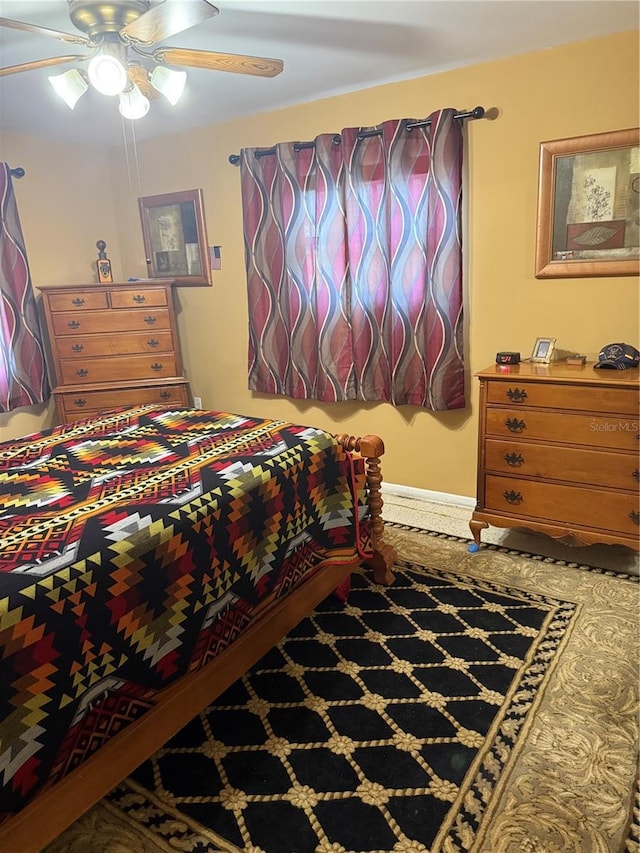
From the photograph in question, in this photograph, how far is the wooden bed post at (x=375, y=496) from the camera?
2.35 m

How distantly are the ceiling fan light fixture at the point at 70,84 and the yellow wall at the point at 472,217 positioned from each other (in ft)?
5.24

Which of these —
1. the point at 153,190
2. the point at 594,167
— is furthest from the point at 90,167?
the point at 594,167

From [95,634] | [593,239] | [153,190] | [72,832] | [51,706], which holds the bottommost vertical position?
[72,832]

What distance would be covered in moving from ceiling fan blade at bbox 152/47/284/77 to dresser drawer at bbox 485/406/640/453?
67.2 inches

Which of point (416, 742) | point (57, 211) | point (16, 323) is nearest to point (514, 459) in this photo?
point (416, 742)

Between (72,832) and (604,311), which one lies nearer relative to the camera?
(72,832)

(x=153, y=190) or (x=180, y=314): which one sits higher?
(x=153, y=190)

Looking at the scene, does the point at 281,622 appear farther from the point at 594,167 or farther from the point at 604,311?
the point at 594,167

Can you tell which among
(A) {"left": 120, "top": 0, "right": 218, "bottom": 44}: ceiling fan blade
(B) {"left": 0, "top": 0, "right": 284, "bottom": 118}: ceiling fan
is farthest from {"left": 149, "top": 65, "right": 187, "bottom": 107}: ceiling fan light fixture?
(A) {"left": 120, "top": 0, "right": 218, "bottom": 44}: ceiling fan blade

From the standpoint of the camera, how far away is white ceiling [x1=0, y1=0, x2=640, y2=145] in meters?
2.19

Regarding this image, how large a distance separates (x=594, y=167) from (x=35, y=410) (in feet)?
12.4

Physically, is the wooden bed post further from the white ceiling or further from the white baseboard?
the white ceiling

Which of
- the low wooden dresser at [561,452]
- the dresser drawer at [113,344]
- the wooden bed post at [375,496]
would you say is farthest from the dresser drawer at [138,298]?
the low wooden dresser at [561,452]

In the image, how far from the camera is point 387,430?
3586 mm
